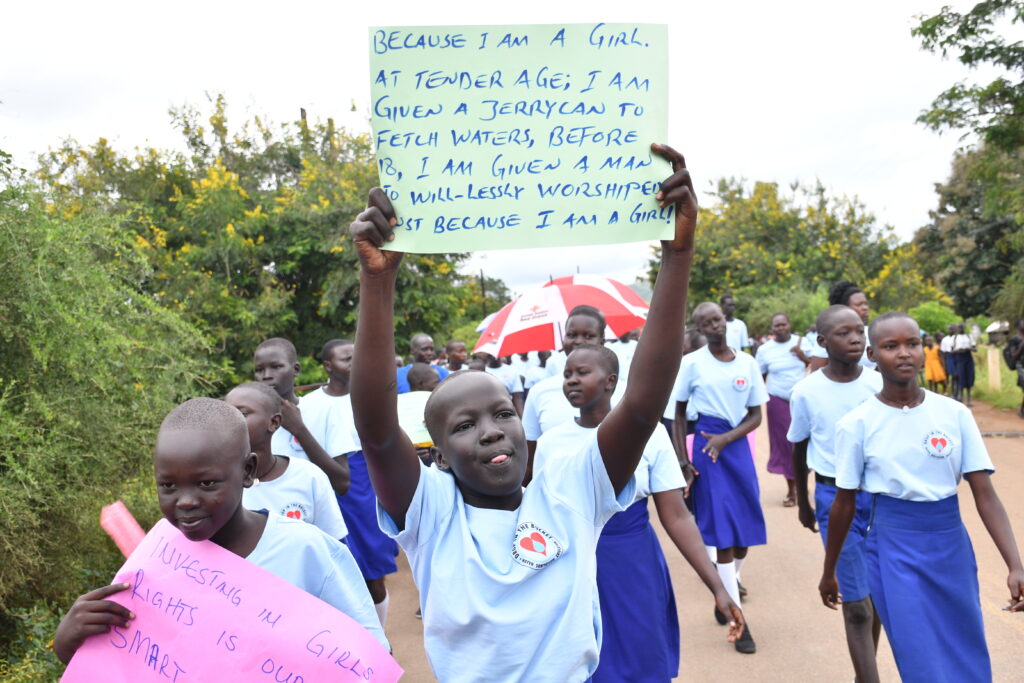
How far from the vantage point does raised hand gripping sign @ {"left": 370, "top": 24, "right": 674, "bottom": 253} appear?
1999 millimetres

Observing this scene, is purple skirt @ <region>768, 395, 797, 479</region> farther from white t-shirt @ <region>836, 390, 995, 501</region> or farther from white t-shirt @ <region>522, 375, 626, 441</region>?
white t-shirt @ <region>836, 390, 995, 501</region>

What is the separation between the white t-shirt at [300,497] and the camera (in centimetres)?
349

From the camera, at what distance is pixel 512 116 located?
2.06 meters

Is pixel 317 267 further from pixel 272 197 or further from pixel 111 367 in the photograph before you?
pixel 111 367

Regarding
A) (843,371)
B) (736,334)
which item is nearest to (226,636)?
(843,371)

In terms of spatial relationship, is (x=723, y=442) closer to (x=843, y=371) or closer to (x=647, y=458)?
(x=843, y=371)

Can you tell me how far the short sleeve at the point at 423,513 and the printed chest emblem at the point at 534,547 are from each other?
20 cm

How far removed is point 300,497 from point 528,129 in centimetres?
216

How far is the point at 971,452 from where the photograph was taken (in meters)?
3.33

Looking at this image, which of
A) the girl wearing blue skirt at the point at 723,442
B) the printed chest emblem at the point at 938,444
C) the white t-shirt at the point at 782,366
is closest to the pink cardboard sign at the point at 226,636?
the printed chest emblem at the point at 938,444

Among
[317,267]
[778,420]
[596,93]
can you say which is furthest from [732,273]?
[596,93]

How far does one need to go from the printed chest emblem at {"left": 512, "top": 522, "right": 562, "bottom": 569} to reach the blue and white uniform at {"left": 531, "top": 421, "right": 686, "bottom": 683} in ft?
4.30

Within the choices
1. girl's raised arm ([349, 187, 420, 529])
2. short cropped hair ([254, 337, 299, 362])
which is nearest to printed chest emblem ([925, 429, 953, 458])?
girl's raised arm ([349, 187, 420, 529])

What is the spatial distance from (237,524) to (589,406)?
1.92 m
